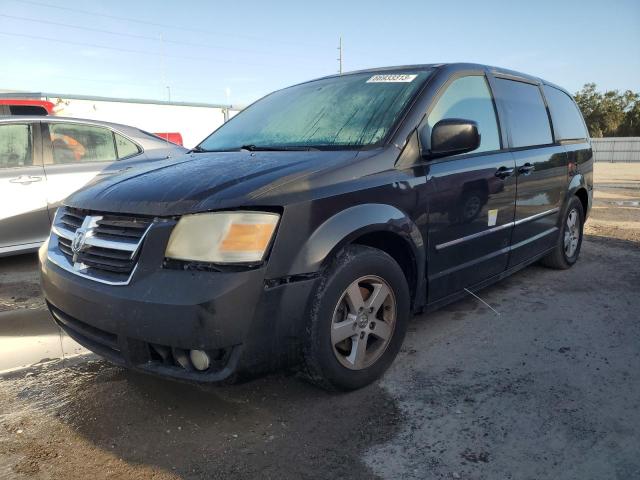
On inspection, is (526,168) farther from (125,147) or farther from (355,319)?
(125,147)

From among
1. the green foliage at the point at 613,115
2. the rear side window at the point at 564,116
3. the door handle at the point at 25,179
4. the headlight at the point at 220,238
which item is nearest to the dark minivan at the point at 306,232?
the headlight at the point at 220,238

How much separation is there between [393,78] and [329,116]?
504mm

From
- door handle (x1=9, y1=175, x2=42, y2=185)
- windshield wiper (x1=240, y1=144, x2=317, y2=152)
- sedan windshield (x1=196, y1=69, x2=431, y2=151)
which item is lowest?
door handle (x1=9, y1=175, x2=42, y2=185)

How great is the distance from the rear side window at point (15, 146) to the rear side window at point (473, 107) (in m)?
4.27

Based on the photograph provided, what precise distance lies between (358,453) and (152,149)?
4.82m

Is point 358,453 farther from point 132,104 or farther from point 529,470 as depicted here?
point 132,104

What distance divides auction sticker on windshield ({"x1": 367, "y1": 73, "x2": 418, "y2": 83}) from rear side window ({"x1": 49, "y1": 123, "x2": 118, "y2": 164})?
3681 mm

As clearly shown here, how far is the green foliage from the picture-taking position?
140 ft

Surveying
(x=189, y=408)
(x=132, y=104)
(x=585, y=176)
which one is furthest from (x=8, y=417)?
(x=132, y=104)

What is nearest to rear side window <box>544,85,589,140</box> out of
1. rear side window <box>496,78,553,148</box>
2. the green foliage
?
rear side window <box>496,78,553,148</box>

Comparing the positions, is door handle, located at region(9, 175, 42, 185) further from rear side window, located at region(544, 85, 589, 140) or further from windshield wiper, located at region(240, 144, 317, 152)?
rear side window, located at region(544, 85, 589, 140)

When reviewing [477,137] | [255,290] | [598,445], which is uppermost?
[477,137]

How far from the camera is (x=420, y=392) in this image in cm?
262

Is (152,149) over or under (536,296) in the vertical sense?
over
